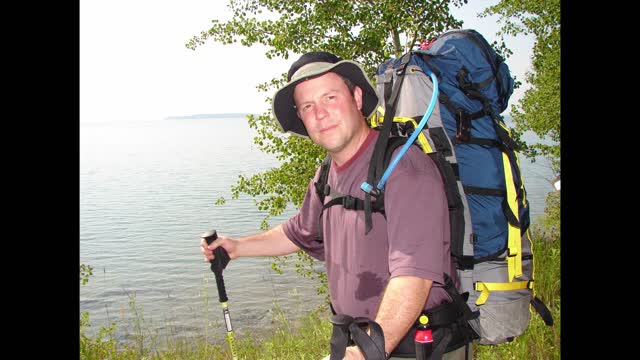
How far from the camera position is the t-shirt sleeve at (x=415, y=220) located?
2.24 meters

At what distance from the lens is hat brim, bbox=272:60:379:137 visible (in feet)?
8.97

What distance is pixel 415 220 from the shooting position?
7.47 feet

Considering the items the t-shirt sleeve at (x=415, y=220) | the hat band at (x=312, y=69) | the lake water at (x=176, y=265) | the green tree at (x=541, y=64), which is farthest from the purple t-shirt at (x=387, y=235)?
the green tree at (x=541, y=64)

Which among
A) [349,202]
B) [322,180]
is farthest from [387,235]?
[322,180]

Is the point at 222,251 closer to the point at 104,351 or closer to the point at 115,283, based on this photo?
the point at 104,351

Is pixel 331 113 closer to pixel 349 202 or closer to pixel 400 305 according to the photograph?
pixel 349 202

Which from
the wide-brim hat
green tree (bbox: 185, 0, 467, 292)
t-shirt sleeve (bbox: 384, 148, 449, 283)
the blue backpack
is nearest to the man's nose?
the wide-brim hat

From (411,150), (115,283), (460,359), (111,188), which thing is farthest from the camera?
(111,188)

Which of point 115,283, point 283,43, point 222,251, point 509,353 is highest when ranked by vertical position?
point 283,43

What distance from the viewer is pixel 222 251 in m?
3.29

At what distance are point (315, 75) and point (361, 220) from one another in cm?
79
